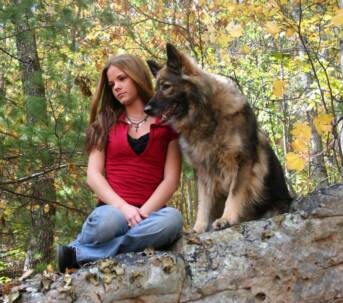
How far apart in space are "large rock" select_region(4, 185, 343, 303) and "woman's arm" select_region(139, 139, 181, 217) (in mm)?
325

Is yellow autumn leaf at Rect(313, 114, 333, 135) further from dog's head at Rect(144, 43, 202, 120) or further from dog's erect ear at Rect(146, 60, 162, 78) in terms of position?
dog's erect ear at Rect(146, 60, 162, 78)

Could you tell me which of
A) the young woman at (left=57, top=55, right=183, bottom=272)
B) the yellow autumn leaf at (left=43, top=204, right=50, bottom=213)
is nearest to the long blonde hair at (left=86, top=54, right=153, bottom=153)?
the young woman at (left=57, top=55, right=183, bottom=272)

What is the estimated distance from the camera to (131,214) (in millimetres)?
3047

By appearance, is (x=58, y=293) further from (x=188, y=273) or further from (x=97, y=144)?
(x=97, y=144)

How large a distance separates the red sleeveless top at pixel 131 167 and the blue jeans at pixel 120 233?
0.27 metres

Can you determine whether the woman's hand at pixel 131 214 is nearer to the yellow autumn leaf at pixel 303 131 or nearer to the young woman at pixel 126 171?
the young woman at pixel 126 171

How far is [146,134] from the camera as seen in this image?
340 cm

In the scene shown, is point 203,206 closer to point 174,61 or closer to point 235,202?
point 235,202

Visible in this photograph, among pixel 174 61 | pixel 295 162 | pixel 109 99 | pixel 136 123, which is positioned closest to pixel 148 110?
pixel 136 123

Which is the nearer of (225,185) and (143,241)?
(143,241)

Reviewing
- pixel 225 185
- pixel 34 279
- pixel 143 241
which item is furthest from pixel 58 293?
pixel 225 185

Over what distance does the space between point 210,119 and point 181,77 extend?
43cm

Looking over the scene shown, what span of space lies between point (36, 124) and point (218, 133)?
2557 mm

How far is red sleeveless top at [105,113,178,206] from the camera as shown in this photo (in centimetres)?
328
